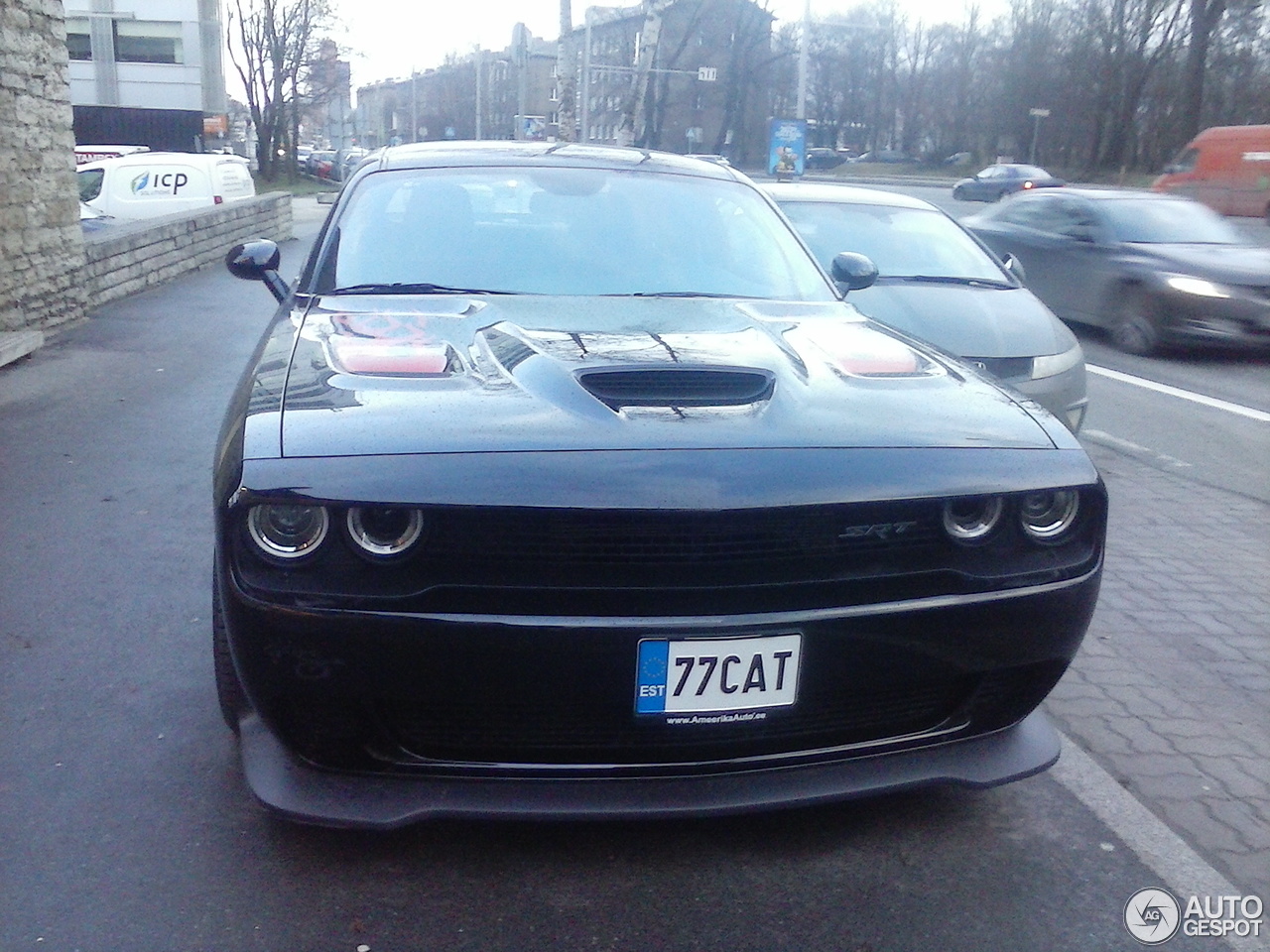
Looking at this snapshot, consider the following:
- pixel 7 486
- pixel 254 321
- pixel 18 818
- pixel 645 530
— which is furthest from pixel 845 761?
pixel 254 321

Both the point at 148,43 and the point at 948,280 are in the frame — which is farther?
the point at 148,43

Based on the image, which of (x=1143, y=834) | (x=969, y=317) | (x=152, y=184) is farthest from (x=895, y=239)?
(x=152, y=184)

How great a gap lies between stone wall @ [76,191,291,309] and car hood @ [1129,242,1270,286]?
979cm

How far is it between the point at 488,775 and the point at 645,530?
0.61m

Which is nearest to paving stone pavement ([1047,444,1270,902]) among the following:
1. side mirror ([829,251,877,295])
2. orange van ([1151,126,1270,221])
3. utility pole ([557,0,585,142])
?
side mirror ([829,251,877,295])

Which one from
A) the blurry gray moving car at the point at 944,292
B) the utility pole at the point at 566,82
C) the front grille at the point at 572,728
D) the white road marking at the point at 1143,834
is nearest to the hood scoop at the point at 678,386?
the front grille at the point at 572,728

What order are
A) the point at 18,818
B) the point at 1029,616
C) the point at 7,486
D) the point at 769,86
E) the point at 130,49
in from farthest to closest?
1. the point at 769,86
2. the point at 130,49
3. the point at 7,486
4. the point at 18,818
5. the point at 1029,616

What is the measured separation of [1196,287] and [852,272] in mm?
7624

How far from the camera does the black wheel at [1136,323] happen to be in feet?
36.5

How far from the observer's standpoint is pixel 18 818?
292 centimetres

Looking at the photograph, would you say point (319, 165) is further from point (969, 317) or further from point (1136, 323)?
point (969, 317)

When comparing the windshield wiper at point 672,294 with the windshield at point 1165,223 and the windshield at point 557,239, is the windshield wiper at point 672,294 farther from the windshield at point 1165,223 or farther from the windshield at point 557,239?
the windshield at point 1165,223

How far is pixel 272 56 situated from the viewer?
150 ft

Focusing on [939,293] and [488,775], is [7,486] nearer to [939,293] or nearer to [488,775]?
[488,775]
